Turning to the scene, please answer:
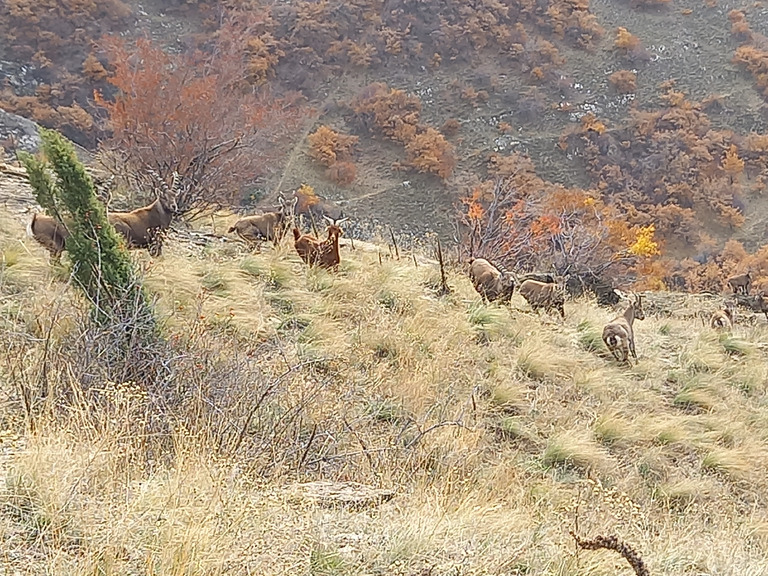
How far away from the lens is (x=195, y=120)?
16.3 metres

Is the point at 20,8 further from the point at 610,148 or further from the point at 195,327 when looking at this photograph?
the point at 195,327

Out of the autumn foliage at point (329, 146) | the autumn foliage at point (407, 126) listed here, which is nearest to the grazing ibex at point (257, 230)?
the autumn foliage at point (329, 146)

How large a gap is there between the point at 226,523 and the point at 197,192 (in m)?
7.31

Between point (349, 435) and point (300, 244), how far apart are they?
330 cm

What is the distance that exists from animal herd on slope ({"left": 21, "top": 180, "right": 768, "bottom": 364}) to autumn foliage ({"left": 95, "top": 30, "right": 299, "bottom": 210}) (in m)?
1.26

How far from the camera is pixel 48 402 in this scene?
2605 millimetres

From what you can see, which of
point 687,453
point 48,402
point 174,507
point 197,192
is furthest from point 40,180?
point 197,192

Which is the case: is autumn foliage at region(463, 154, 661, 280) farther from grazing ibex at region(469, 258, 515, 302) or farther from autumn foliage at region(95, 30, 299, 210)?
autumn foliage at region(95, 30, 299, 210)

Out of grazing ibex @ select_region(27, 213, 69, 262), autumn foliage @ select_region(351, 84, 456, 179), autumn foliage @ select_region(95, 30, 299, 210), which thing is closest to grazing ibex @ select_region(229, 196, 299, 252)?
autumn foliage @ select_region(95, 30, 299, 210)

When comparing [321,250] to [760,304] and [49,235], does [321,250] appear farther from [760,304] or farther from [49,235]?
[760,304]

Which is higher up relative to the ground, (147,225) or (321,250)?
(147,225)

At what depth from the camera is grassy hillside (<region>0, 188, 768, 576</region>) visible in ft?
6.42

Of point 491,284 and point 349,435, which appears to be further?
point 491,284

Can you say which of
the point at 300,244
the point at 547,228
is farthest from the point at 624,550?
the point at 547,228
